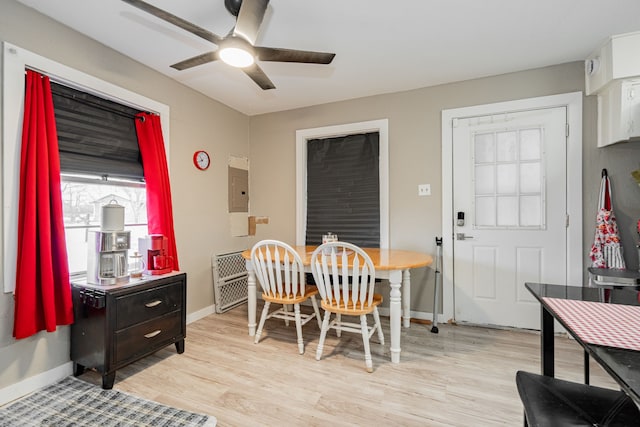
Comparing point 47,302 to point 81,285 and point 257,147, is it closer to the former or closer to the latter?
point 81,285

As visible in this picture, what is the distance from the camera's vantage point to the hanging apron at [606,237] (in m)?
2.33

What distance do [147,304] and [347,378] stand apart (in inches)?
59.4

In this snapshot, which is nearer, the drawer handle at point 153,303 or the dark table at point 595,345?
the dark table at point 595,345

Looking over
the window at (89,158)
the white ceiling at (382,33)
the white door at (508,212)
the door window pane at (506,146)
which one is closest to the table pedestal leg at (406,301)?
the white door at (508,212)

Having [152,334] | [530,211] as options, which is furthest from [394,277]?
[152,334]

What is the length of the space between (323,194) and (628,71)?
273cm

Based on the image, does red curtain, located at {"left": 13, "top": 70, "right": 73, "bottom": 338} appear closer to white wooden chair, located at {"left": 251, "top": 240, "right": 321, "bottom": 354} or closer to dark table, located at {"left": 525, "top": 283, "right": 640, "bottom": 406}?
white wooden chair, located at {"left": 251, "top": 240, "right": 321, "bottom": 354}

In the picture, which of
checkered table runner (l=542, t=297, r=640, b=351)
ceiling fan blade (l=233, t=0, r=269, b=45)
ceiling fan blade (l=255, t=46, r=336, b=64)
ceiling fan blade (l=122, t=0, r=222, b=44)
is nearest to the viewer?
checkered table runner (l=542, t=297, r=640, b=351)

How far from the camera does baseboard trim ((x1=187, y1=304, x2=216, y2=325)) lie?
119 inches

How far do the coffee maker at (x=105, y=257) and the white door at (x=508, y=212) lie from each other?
2.90 meters

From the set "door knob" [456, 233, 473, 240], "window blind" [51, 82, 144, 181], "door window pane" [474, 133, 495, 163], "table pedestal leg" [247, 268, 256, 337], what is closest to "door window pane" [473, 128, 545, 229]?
"door window pane" [474, 133, 495, 163]

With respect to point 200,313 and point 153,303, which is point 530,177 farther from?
point 200,313

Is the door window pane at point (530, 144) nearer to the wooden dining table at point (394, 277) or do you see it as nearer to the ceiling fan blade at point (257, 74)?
the wooden dining table at point (394, 277)

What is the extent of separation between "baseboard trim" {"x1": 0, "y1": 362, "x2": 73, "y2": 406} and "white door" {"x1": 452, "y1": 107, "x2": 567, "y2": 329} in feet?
10.7
